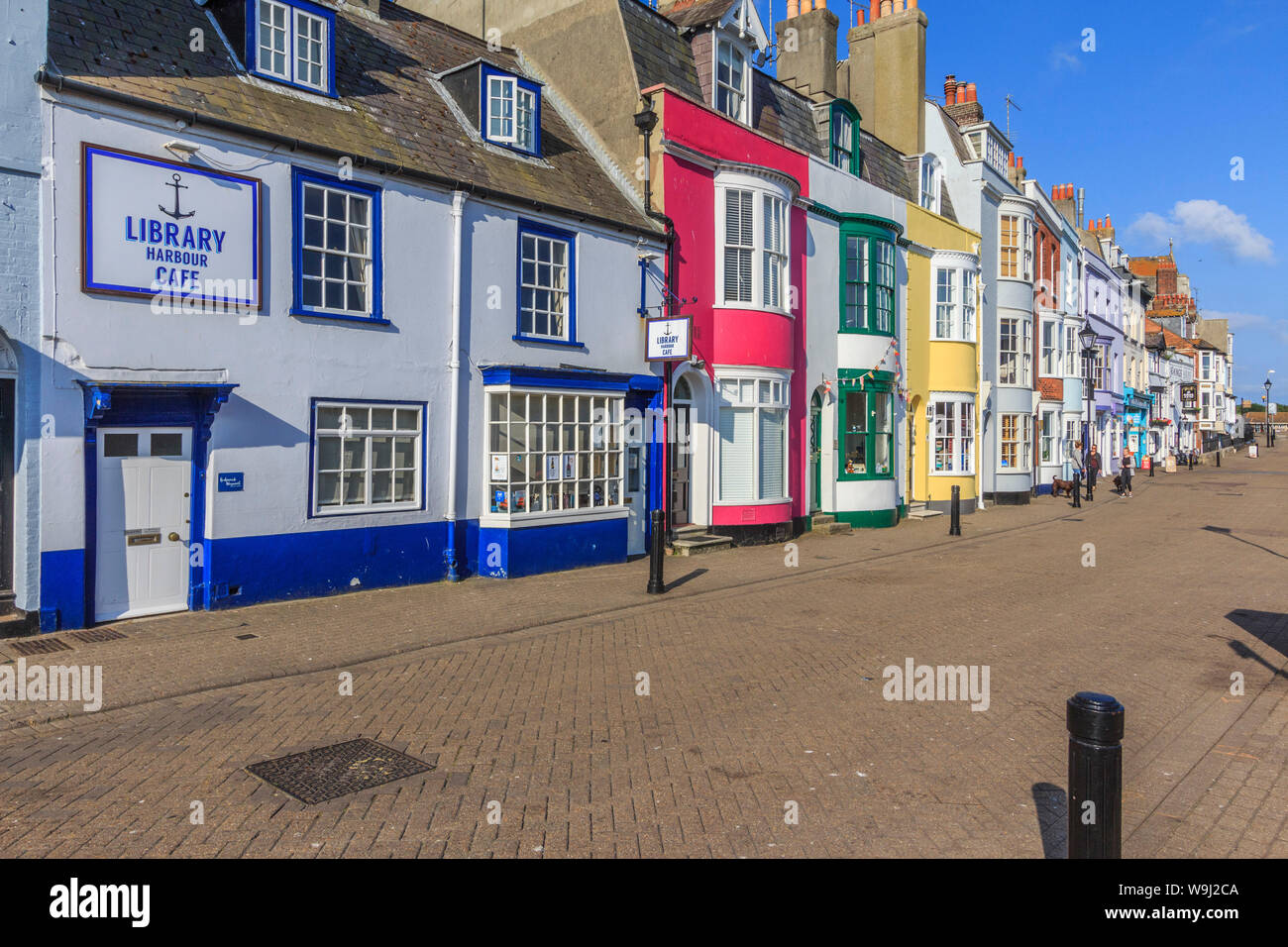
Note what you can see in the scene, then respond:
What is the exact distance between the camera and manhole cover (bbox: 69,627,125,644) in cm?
954

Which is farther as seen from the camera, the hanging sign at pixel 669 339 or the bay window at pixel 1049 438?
the bay window at pixel 1049 438

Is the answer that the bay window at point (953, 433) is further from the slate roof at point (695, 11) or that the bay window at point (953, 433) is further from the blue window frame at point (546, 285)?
the blue window frame at point (546, 285)

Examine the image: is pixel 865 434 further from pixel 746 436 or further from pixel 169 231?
pixel 169 231

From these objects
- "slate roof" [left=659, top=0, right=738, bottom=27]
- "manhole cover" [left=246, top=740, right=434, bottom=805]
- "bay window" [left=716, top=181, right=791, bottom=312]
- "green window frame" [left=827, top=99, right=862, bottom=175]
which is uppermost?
"slate roof" [left=659, top=0, right=738, bottom=27]

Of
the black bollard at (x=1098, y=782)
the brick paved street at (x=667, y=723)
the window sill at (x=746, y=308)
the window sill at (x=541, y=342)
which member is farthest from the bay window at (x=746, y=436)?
the black bollard at (x=1098, y=782)

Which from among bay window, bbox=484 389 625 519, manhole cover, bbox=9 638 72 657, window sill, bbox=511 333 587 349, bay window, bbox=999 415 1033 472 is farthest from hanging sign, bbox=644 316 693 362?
bay window, bbox=999 415 1033 472

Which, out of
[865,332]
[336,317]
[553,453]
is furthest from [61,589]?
[865,332]

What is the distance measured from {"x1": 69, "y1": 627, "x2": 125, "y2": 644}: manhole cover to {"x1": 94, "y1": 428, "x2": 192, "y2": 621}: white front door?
1.20 ft

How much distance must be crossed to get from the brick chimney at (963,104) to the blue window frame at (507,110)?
19724mm

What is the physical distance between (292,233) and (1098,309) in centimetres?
4536

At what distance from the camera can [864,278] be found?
22.5m

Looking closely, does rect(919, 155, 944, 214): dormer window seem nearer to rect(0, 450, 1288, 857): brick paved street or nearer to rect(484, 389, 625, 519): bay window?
rect(484, 389, 625, 519): bay window

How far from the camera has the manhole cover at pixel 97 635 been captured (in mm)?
9535
